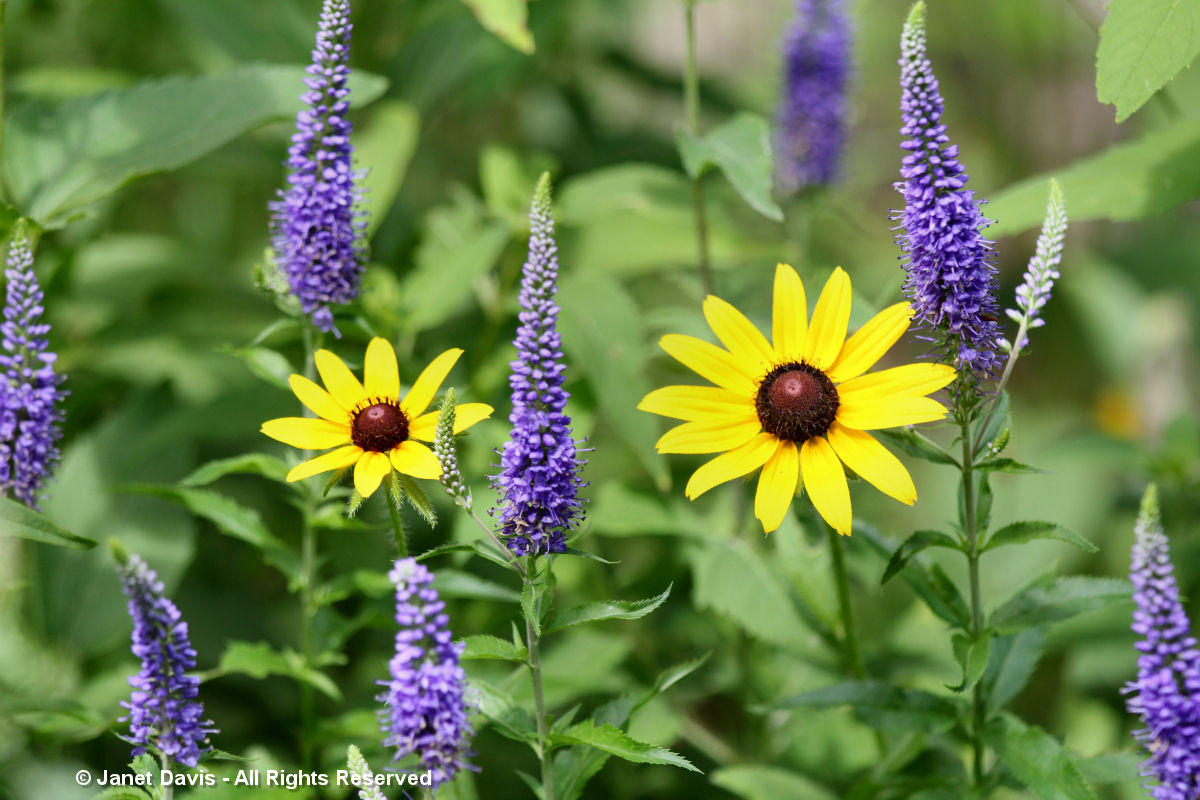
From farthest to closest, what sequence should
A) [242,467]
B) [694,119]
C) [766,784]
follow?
[694,119], [766,784], [242,467]

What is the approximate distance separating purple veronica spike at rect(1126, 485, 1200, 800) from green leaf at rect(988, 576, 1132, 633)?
15 cm

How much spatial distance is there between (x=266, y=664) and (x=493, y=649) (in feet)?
1.65

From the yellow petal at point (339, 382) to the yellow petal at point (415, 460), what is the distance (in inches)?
5.6

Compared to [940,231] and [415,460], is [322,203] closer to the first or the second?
[415,460]

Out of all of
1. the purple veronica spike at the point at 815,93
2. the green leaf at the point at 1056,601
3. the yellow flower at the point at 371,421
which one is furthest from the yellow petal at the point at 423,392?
the purple veronica spike at the point at 815,93

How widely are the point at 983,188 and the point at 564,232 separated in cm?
224

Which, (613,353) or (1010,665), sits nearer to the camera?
(1010,665)

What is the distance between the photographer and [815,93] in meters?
2.61

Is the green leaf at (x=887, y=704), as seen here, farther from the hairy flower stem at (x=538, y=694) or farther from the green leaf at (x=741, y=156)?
the green leaf at (x=741, y=156)

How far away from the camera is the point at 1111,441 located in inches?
101

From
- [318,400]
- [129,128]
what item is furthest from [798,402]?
[129,128]

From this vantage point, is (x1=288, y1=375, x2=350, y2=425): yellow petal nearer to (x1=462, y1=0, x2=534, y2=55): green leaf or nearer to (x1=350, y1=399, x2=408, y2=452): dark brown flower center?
(x1=350, y1=399, x2=408, y2=452): dark brown flower center

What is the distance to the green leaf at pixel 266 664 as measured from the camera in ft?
5.33

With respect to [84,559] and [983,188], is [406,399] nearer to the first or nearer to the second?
[84,559]
